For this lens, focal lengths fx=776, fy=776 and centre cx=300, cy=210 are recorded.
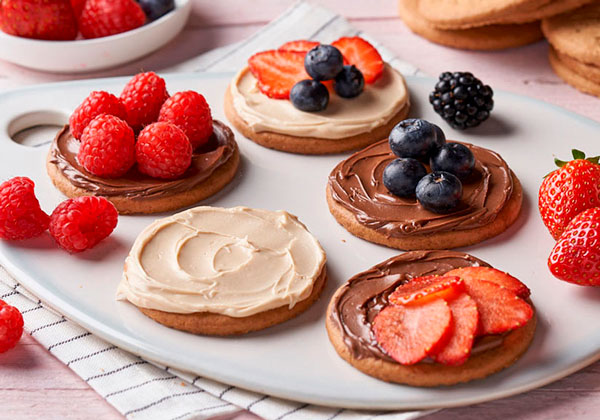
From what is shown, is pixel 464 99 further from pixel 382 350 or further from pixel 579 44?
pixel 382 350

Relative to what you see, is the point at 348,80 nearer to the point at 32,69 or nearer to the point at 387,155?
the point at 387,155

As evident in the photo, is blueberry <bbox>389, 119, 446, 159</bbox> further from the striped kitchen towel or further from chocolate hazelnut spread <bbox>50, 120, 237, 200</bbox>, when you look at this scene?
the striped kitchen towel

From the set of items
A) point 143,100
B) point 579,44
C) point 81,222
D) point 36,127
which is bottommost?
point 579,44

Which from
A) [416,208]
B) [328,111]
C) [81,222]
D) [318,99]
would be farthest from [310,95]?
[81,222]

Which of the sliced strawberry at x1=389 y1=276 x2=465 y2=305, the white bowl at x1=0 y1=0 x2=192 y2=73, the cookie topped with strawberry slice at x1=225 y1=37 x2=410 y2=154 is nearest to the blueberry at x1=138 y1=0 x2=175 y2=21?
the white bowl at x1=0 y1=0 x2=192 y2=73

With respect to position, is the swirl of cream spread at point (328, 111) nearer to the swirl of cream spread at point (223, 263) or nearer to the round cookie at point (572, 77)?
the swirl of cream spread at point (223, 263)

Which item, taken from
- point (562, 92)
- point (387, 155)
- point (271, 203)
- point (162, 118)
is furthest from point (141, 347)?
point (562, 92)
